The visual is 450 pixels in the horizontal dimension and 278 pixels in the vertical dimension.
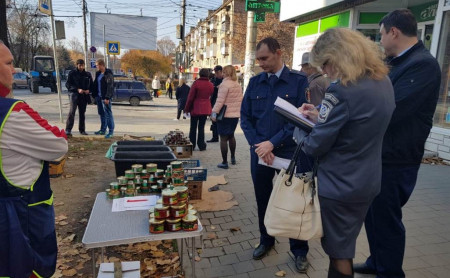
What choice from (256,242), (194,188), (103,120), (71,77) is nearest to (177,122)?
(103,120)

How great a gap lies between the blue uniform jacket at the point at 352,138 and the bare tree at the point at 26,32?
47.0 meters

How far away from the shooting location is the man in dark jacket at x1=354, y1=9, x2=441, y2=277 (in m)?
2.38

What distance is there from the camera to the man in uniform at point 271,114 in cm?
300

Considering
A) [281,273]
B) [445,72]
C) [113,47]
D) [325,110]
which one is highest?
[113,47]

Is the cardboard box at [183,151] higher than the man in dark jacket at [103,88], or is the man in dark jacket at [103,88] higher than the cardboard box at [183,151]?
the man in dark jacket at [103,88]

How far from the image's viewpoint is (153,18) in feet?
82.2

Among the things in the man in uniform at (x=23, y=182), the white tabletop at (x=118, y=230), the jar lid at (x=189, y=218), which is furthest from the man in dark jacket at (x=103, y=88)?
the man in uniform at (x=23, y=182)

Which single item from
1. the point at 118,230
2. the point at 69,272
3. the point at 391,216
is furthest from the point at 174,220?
the point at 391,216

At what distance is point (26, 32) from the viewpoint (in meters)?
46.2

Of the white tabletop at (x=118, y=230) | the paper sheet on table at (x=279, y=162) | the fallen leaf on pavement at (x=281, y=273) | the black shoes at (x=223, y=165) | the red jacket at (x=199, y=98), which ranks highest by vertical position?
the red jacket at (x=199, y=98)

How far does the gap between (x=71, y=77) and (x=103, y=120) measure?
1.42 meters

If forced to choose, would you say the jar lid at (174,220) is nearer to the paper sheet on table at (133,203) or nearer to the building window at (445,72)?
the paper sheet on table at (133,203)

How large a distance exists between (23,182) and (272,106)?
2076 millimetres

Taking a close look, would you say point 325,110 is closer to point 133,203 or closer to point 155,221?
→ point 155,221
